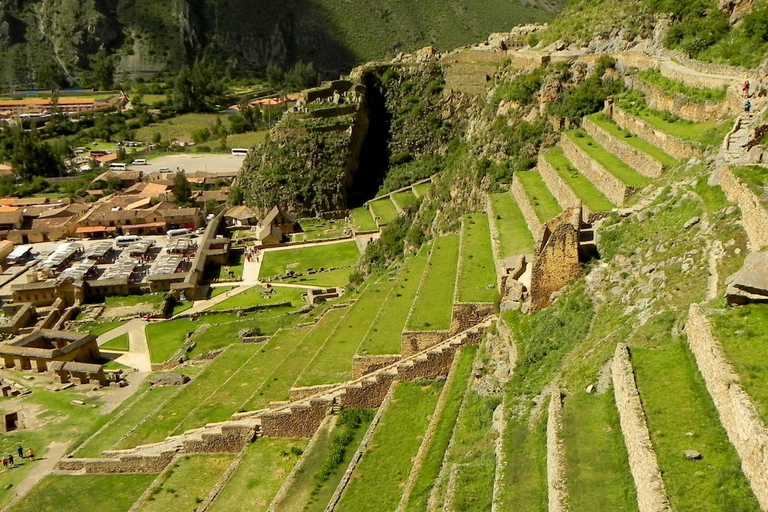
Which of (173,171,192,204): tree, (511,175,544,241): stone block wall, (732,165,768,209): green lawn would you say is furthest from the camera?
(173,171,192,204): tree

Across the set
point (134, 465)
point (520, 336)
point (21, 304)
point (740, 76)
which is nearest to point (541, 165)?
point (740, 76)

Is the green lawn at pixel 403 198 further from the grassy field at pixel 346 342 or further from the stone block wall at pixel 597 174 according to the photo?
the stone block wall at pixel 597 174

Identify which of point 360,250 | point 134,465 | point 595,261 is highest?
point 595,261

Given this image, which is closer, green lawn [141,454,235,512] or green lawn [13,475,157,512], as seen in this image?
green lawn [141,454,235,512]

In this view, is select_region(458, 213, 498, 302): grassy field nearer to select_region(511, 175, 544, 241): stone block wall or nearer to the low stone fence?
select_region(511, 175, 544, 241): stone block wall

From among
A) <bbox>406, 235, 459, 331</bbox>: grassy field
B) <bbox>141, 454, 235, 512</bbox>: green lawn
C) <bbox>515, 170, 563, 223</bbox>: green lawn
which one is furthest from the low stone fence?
<bbox>141, 454, 235, 512</bbox>: green lawn

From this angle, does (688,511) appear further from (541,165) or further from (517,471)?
(541,165)
